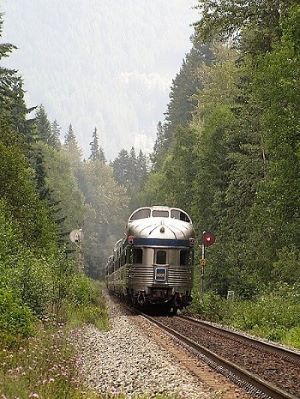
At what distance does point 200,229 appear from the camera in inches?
1972

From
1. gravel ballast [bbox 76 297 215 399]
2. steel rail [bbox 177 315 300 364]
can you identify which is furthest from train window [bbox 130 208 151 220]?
gravel ballast [bbox 76 297 215 399]

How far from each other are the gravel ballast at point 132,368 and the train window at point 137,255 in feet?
26.4

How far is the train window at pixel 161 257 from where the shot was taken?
23484 millimetres

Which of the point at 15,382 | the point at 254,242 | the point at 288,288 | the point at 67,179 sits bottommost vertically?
the point at 15,382

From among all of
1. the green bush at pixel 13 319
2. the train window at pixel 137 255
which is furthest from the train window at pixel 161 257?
the green bush at pixel 13 319

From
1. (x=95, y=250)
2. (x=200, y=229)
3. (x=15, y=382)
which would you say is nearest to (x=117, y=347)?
(x=15, y=382)

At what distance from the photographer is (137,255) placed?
78.1 feet

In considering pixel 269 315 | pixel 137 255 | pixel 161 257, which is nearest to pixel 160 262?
pixel 161 257

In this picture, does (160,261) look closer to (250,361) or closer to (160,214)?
(160,214)

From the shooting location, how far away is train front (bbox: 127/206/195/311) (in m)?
23.3

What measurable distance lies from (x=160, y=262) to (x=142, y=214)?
3.22 meters

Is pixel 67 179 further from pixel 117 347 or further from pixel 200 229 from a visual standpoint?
pixel 117 347

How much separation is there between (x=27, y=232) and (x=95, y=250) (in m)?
106

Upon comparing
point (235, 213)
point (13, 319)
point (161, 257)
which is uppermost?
point (235, 213)
